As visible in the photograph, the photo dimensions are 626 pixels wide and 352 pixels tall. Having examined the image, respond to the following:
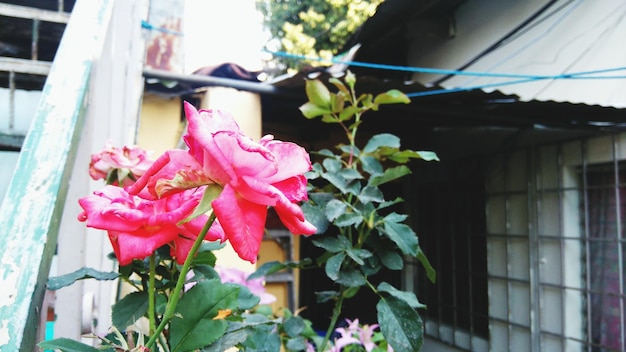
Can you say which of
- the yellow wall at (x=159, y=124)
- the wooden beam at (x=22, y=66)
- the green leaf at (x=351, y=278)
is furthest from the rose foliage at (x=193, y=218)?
the yellow wall at (x=159, y=124)

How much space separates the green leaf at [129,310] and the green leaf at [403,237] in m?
0.53

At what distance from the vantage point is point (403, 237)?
39.8 inches

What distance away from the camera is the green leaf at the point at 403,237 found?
3.27 ft

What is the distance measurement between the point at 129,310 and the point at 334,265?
0.47m

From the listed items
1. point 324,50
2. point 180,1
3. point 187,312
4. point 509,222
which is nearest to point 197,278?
point 187,312

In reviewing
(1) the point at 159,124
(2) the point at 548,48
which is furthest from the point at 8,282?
(2) the point at 548,48

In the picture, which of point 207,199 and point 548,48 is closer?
point 207,199

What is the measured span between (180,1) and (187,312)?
8.27 feet

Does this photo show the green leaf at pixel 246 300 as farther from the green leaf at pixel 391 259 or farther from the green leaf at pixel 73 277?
the green leaf at pixel 391 259

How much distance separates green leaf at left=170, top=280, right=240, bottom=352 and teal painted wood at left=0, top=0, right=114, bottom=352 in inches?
6.1

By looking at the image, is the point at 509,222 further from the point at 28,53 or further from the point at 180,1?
the point at 28,53

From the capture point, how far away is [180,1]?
271 centimetres

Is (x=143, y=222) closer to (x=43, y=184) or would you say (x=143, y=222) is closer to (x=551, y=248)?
(x=43, y=184)

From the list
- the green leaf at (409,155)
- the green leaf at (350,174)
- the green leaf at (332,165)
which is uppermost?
the green leaf at (409,155)
